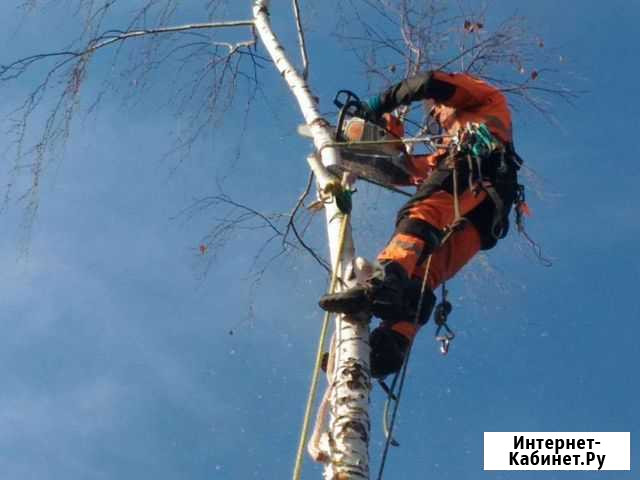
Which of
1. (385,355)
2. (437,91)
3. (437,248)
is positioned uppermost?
(437,91)

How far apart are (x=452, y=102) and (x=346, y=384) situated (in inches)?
74.7

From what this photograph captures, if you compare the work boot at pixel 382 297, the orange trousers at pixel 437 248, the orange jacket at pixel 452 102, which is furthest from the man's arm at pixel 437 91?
the work boot at pixel 382 297

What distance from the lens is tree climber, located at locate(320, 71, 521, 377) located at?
5.21 metres

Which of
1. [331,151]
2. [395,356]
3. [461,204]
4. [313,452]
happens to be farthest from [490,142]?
[313,452]

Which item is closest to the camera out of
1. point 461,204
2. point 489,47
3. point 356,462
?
point 356,462

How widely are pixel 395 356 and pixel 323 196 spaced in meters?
0.69

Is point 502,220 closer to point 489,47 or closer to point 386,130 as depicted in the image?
point 386,130

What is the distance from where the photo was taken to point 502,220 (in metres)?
5.81

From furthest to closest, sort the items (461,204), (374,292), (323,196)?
(461,204) < (323,196) < (374,292)

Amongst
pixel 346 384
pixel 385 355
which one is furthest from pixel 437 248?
pixel 346 384

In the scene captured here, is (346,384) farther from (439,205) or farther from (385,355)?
(439,205)

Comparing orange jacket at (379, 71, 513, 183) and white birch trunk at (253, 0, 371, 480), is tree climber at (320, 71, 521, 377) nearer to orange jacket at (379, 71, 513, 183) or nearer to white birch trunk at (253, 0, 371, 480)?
orange jacket at (379, 71, 513, 183)

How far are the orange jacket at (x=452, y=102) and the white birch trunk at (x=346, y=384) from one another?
1.67 ft

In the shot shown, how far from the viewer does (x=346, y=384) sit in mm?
4543
